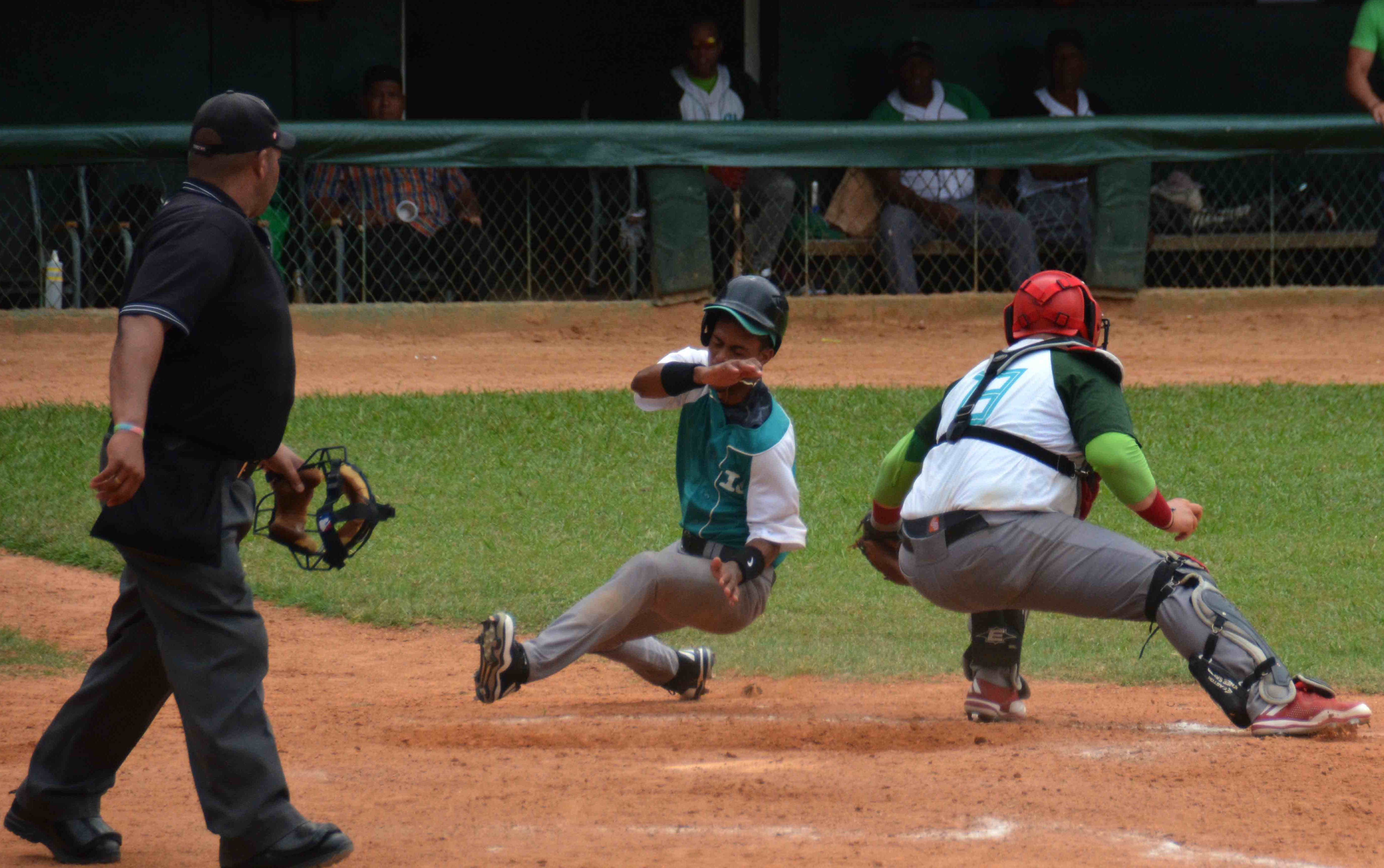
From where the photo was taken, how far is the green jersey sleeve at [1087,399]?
4.19m

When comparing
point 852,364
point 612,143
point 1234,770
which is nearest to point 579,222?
point 612,143

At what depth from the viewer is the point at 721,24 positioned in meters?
13.7

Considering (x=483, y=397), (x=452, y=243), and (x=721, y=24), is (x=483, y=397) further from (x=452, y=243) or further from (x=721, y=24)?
(x=721, y=24)

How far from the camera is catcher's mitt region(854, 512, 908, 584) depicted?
4.92 m

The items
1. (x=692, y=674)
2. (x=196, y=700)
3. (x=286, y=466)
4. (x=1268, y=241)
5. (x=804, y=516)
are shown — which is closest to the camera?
(x=196, y=700)

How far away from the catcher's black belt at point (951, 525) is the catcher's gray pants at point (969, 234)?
7050mm

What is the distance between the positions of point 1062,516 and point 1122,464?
277 mm

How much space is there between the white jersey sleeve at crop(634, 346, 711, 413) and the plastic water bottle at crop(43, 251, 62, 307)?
7.24 meters

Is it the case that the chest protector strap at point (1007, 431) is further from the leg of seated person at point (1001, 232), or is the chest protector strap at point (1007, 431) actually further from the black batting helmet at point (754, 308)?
the leg of seated person at point (1001, 232)

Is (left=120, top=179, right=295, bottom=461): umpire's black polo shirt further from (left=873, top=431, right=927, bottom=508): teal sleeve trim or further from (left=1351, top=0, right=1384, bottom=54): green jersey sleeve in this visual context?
(left=1351, top=0, right=1384, bottom=54): green jersey sleeve

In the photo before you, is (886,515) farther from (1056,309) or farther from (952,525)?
(1056,309)

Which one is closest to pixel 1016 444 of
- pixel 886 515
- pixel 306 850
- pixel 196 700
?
pixel 886 515

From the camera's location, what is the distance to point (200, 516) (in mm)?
3250

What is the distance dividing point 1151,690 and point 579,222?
701cm
